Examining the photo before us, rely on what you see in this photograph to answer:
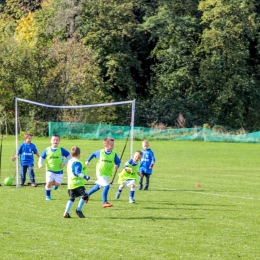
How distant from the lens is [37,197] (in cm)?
1739

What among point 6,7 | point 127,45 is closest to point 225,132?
point 127,45

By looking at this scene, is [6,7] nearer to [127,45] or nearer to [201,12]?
[127,45]

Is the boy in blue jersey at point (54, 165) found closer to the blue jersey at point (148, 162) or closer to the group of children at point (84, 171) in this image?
the group of children at point (84, 171)

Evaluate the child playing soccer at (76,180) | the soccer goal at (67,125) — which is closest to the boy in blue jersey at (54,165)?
the child playing soccer at (76,180)

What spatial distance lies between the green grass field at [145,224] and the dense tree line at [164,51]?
32.5 meters

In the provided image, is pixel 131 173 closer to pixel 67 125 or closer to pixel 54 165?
pixel 54 165

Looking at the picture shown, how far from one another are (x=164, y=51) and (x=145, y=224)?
153 ft

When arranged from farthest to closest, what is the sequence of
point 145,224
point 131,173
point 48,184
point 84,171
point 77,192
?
point 48,184
point 131,173
point 84,171
point 77,192
point 145,224

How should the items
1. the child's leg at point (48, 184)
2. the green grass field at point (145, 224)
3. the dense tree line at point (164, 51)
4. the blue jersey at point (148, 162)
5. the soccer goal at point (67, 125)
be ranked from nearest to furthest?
the green grass field at point (145, 224)
the child's leg at point (48, 184)
the blue jersey at point (148, 162)
the soccer goal at point (67, 125)
the dense tree line at point (164, 51)

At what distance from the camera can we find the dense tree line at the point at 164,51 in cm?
5578

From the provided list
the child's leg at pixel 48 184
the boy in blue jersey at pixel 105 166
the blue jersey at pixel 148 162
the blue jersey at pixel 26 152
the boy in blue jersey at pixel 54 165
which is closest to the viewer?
the boy in blue jersey at pixel 105 166

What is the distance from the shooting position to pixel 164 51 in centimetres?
5859

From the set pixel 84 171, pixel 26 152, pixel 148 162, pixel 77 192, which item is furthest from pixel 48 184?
pixel 148 162

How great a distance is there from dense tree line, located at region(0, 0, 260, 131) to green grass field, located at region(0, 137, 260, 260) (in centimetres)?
3254
